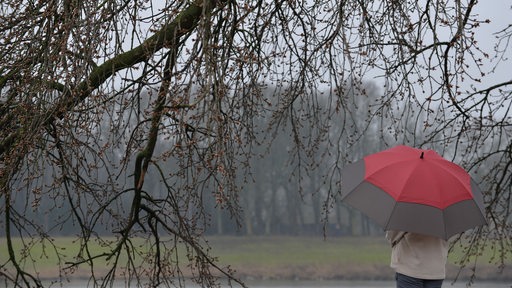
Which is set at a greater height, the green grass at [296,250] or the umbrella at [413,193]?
the green grass at [296,250]

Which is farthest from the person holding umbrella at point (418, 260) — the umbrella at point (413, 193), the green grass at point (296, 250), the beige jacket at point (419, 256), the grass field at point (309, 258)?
the grass field at point (309, 258)

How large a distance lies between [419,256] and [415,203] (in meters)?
0.31

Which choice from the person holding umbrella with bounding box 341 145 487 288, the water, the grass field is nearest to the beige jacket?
the person holding umbrella with bounding box 341 145 487 288

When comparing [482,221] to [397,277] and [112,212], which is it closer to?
[397,277]

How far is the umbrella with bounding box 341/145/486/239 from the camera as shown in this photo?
5.45 m

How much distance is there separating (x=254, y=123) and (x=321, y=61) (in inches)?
33.2

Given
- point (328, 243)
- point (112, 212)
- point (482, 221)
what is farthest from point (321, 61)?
point (328, 243)

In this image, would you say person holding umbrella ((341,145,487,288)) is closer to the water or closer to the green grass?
the green grass

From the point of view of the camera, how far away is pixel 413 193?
5547 mm

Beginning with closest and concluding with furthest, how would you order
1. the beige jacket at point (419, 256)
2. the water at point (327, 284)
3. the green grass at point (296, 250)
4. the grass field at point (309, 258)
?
the beige jacket at point (419, 256)
the green grass at point (296, 250)
the water at point (327, 284)
the grass field at point (309, 258)

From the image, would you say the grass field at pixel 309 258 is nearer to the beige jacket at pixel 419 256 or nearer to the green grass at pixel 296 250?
the green grass at pixel 296 250

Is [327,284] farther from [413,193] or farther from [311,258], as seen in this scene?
[413,193]

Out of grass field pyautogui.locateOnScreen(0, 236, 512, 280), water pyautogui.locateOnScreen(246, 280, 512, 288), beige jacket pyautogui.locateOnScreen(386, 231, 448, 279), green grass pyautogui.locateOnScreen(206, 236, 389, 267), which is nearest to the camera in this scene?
beige jacket pyautogui.locateOnScreen(386, 231, 448, 279)

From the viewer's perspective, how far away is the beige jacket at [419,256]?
536 centimetres
